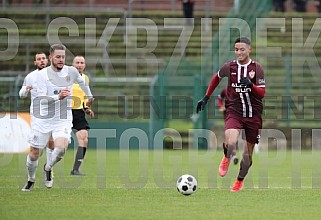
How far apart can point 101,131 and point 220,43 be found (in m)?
4.98

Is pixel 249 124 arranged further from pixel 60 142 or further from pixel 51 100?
pixel 51 100

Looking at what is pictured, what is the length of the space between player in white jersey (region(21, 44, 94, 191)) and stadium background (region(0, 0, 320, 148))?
12.5 meters

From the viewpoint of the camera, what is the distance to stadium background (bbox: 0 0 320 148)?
2666cm

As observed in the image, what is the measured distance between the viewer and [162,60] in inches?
1140

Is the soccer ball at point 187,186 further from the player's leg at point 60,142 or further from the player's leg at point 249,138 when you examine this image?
the player's leg at point 60,142

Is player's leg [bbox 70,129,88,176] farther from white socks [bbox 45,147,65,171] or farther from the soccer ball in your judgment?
the soccer ball

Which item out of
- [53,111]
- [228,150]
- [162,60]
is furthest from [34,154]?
[162,60]

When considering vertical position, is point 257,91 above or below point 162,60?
below

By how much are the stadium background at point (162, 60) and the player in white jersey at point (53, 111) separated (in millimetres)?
12543

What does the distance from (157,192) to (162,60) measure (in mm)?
16211

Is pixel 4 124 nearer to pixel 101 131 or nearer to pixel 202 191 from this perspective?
pixel 101 131

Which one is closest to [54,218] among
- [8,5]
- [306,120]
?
[306,120]

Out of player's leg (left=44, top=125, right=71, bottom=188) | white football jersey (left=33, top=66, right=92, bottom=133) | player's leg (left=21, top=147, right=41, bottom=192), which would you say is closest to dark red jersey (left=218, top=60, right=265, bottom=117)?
white football jersey (left=33, top=66, right=92, bottom=133)

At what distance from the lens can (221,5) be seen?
105 feet
